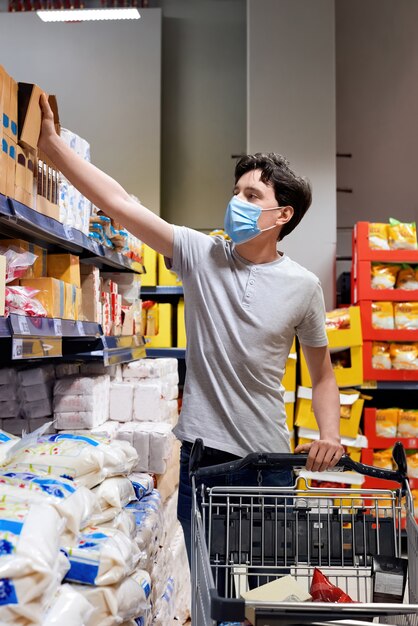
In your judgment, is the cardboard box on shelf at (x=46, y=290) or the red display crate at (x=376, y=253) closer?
the cardboard box on shelf at (x=46, y=290)

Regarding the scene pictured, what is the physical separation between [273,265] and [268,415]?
0.45 metres

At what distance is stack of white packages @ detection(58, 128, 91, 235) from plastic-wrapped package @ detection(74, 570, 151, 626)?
1504 millimetres


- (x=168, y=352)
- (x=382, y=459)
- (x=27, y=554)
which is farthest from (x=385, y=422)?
(x=27, y=554)

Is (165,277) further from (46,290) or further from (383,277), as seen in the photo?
(46,290)

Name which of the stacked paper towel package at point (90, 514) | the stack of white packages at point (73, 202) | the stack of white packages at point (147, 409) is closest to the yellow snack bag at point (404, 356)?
the stack of white packages at point (147, 409)

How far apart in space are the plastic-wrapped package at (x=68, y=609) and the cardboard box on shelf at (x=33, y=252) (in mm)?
1308

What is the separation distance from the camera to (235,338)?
1.98 meters

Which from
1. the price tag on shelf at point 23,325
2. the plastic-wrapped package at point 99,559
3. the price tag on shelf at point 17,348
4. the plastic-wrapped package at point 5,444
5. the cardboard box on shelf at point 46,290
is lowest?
the plastic-wrapped package at point 99,559

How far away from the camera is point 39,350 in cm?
225

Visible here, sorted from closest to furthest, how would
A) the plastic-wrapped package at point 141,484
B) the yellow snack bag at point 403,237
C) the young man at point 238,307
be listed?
1. the young man at point 238,307
2. the plastic-wrapped package at point 141,484
3. the yellow snack bag at point 403,237

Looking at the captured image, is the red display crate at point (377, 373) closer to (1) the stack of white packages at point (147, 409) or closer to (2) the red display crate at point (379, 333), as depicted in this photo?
(2) the red display crate at point (379, 333)

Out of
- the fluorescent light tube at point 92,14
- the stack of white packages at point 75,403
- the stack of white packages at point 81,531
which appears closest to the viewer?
the stack of white packages at point 81,531

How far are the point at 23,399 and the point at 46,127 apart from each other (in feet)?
4.11

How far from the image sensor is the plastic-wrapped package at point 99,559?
147 centimetres
